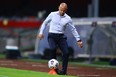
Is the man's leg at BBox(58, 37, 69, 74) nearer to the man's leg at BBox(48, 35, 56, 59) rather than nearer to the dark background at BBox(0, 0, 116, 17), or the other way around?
the man's leg at BBox(48, 35, 56, 59)

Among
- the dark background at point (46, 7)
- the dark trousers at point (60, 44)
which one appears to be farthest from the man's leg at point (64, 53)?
the dark background at point (46, 7)

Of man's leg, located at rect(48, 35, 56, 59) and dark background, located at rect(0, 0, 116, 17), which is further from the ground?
dark background, located at rect(0, 0, 116, 17)

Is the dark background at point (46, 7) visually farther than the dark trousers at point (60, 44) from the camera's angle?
Yes

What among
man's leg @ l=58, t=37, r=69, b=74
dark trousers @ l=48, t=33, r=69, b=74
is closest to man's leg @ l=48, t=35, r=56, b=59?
dark trousers @ l=48, t=33, r=69, b=74

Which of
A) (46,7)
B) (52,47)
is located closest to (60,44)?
(52,47)

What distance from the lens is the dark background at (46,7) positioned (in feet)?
125

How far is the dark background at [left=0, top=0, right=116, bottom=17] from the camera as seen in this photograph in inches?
1501

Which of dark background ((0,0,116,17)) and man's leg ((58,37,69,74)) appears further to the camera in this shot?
dark background ((0,0,116,17))

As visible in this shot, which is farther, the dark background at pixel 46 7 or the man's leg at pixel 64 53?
the dark background at pixel 46 7

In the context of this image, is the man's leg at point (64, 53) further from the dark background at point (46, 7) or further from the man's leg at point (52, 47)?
the dark background at point (46, 7)

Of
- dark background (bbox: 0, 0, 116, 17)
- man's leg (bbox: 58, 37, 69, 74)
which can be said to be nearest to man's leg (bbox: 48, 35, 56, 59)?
man's leg (bbox: 58, 37, 69, 74)

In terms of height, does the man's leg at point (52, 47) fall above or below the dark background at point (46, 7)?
below

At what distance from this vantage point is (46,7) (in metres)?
41.7

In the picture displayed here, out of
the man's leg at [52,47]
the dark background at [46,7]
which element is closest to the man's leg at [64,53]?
the man's leg at [52,47]
